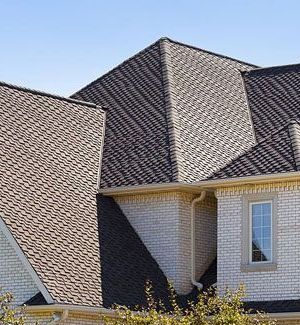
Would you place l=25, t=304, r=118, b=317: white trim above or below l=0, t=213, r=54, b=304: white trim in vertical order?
below

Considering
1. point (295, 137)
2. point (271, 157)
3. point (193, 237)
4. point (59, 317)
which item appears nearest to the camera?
point (59, 317)

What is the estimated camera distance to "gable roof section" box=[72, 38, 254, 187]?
3195cm

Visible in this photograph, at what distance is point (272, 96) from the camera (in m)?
35.7

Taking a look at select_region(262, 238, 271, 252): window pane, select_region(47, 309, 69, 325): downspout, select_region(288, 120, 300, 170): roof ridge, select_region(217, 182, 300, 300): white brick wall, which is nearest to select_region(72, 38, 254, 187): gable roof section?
select_region(217, 182, 300, 300): white brick wall

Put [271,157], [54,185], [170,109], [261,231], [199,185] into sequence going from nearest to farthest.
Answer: [261,231]
[271,157]
[199,185]
[54,185]
[170,109]

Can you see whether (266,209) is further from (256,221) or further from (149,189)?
(149,189)

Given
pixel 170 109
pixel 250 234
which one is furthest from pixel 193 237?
pixel 170 109

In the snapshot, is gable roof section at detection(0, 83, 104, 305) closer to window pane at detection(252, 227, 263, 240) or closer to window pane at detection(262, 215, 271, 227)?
window pane at detection(252, 227, 263, 240)

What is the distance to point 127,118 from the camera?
34.3 m

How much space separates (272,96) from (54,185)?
307 inches

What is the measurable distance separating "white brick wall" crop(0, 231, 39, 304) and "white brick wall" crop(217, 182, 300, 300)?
483 cm

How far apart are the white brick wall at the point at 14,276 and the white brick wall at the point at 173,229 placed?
4466 mm

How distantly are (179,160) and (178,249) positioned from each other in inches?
88.9

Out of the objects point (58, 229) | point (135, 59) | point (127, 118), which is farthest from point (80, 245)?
point (135, 59)
